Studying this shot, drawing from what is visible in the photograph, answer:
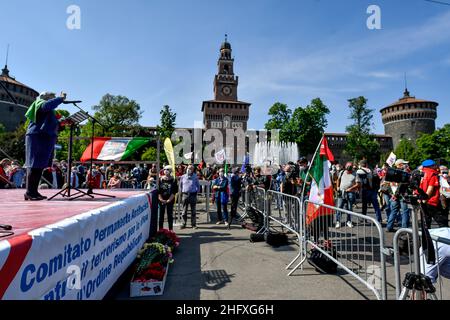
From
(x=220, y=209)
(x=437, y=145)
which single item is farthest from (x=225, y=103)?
(x=220, y=209)

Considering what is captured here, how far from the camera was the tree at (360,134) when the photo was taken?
52875 mm

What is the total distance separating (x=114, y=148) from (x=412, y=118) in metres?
81.5

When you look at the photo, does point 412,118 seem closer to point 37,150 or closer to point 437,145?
point 437,145

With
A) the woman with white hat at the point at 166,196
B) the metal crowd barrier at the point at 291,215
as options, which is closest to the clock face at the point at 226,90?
the woman with white hat at the point at 166,196

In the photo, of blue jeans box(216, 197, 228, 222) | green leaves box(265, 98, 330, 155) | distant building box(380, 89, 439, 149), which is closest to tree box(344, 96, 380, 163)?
green leaves box(265, 98, 330, 155)

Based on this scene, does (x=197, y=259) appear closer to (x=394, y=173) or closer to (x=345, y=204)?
(x=394, y=173)

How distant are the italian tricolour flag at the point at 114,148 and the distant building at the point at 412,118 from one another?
258 ft

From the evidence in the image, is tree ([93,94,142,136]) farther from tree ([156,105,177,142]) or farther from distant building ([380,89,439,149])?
distant building ([380,89,439,149])

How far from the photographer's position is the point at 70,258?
2.36 meters

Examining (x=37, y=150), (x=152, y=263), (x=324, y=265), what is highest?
(x=37, y=150)

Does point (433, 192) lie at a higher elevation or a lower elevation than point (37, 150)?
lower
